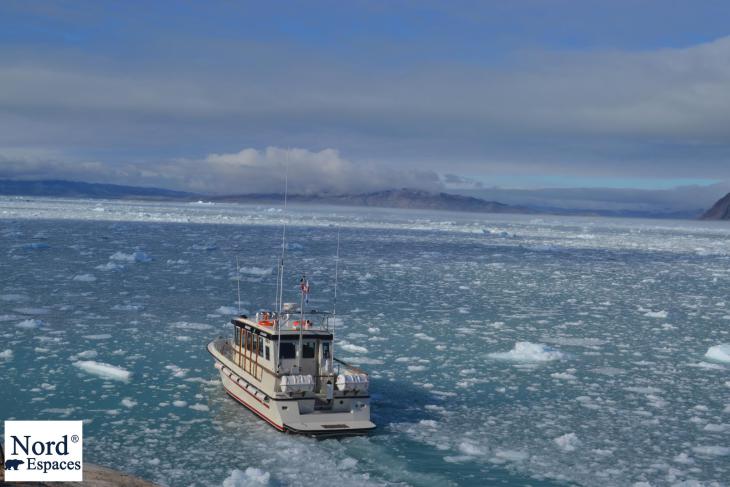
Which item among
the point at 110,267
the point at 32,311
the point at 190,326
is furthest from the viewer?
the point at 110,267

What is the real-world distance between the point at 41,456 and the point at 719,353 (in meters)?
17.8

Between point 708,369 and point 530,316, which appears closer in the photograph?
point 708,369

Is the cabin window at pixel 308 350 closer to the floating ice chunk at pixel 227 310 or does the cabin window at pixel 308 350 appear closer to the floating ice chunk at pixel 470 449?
the floating ice chunk at pixel 470 449

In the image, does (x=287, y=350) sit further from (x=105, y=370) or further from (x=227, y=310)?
(x=227, y=310)

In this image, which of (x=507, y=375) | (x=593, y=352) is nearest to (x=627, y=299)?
(x=593, y=352)

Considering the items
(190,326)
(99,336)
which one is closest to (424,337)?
(190,326)

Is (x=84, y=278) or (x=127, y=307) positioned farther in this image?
(x=84, y=278)

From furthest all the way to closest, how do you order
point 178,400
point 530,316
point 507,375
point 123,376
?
point 530,316 → point 507,375 → point 123,376 → point 178,400

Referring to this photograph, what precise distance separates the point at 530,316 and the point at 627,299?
7.85 m

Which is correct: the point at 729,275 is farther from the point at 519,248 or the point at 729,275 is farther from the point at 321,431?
the point at 321,431

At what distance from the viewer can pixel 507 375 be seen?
18.6 m

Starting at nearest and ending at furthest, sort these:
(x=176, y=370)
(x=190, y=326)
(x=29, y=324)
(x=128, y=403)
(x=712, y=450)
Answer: (x=712, y=450) < (x=128, y=403) < (x=176, y=370) < (x=29, y=324) < (x=190, y=326)

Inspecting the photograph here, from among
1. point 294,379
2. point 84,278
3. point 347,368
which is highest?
point 294,379

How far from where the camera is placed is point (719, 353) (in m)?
20.8
